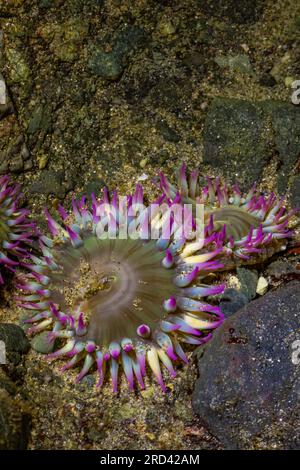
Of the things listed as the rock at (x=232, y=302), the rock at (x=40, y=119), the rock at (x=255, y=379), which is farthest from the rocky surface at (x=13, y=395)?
the rock at (x=40, y=119)

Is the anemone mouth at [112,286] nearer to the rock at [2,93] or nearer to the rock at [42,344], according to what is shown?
the rock at [42,344]

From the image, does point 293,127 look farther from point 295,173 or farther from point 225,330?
point 225,330

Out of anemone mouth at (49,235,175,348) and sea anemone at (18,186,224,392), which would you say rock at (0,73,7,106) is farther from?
anemone mouth at (49,235,175,348)

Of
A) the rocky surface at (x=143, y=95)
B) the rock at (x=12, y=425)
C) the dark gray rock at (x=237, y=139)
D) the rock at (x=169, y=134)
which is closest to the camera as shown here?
the rock at (x=12, y=425)

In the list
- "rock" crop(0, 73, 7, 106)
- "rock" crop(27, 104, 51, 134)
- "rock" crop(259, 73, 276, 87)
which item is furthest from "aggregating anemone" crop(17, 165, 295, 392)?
"rock" crop(259, 73, 276, 87)

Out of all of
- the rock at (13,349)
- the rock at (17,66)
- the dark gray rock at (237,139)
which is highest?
the rock at (17,66)
